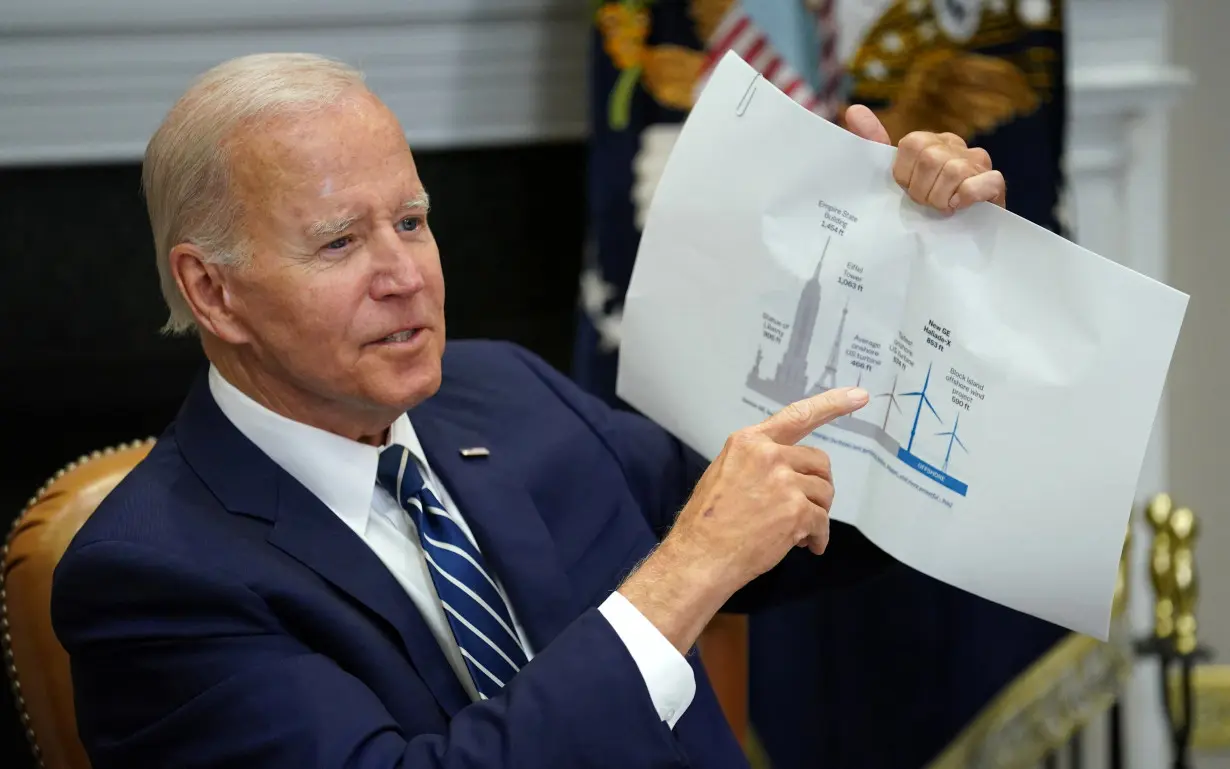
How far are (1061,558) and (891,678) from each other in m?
1.17

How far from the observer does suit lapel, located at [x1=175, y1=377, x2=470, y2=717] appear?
1252 millimetres

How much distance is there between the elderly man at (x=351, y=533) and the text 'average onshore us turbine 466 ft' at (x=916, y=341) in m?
0.07

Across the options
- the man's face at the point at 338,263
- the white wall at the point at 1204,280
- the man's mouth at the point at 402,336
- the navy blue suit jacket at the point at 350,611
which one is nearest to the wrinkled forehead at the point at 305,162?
the man's face at the point at 338,263

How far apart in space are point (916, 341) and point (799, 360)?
0.41 ft

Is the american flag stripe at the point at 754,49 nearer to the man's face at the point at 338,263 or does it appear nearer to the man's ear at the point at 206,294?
the man's face at the point at 338,263

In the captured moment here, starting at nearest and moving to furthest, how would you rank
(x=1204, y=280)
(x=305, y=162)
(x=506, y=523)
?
(x=305, y=162)
(x=506, y=523)
(x=1204, y=280)

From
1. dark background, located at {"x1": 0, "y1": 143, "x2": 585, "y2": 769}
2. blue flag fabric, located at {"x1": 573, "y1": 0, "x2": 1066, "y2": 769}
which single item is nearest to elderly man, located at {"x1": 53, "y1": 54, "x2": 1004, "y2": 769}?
blue flag fabric, located at {"x1": 573, "y1": 0, "x2": 1066, "y2": 769}

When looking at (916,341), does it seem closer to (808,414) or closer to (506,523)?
(808,414)

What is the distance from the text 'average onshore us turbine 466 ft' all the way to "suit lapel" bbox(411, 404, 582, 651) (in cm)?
21

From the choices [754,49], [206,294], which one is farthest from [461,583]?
[754,49]

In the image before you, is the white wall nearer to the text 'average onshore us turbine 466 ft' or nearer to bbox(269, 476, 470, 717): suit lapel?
the text 'average onshore us turbine 466 ft'

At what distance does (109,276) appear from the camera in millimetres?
2436

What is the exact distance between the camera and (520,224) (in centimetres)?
250

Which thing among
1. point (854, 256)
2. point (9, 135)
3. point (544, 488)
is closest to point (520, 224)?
point (9, 135)
